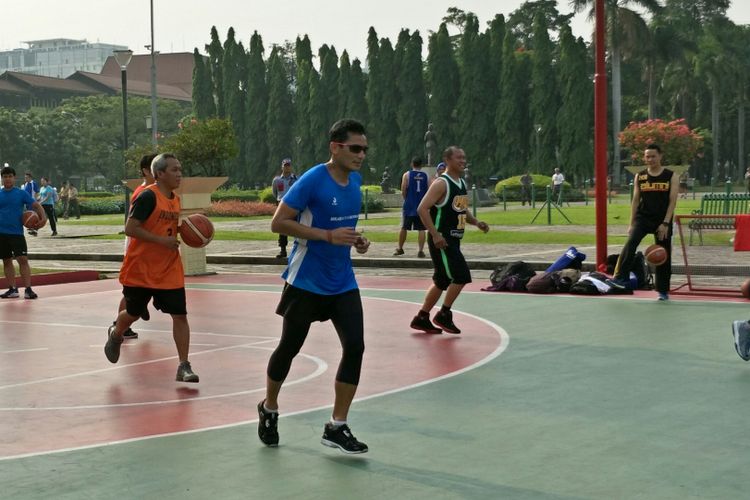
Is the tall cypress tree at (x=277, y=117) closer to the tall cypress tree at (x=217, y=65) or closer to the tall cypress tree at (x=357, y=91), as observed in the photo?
the tall cypress tree at (x=217, y=65)

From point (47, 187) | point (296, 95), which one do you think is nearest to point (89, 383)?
point (47, 187)

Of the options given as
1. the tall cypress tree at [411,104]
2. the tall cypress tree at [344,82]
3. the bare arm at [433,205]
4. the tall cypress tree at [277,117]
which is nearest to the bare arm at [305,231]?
the bare arm at [433,205]

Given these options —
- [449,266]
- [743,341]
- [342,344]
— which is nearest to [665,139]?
[449,266]

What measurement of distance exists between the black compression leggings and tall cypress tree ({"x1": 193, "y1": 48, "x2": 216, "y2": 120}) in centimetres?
8468

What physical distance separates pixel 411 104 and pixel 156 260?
72.9 m

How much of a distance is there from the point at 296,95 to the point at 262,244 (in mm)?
62535

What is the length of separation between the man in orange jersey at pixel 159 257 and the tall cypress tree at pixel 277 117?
7791 cm

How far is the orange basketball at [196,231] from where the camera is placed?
387 inches

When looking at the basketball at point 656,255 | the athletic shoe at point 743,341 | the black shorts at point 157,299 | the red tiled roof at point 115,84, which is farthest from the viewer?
the red tiled roof at point 115,84

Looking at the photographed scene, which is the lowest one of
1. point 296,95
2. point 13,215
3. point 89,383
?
point 89,383

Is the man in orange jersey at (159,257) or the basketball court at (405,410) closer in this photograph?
the basketball court at (405,410)

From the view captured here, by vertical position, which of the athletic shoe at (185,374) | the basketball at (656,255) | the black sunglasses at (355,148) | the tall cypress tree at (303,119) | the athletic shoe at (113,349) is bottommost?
the athletic shoe at (185,374)

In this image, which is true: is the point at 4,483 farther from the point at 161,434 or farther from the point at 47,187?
the point at 47,187

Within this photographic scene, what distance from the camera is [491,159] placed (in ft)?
260
